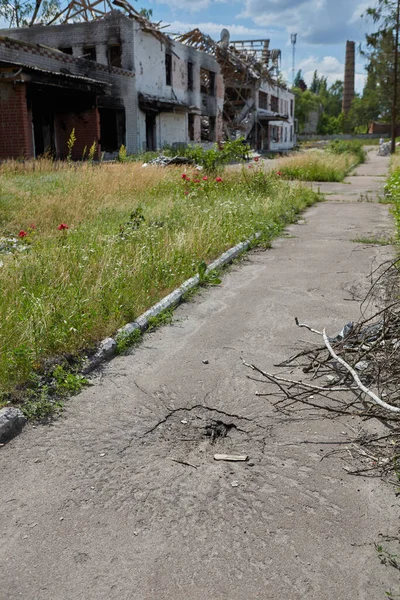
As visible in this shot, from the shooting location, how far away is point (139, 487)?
9.90 ft

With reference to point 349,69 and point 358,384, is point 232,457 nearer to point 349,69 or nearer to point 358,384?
point 358,384

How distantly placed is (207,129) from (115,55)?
11.8 meters

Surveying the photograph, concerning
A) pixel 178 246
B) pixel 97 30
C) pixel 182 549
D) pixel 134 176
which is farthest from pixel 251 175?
pixel 97 30

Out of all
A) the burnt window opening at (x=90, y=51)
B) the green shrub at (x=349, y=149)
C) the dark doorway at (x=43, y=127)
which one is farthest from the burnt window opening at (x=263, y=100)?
the dark doorway at (x=43, y=127)

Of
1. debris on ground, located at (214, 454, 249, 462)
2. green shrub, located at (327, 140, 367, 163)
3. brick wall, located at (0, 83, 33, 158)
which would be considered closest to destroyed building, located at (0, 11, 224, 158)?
brick wall, located at (0, 83, 33, 158)

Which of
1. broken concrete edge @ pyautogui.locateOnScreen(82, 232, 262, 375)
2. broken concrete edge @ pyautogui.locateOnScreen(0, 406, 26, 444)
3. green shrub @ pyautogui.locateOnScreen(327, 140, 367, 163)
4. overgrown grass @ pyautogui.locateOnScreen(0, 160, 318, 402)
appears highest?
green shrub @ pyautogui.locateOnScreen(327, 140, 367, 163)

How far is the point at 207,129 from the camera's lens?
4062cm

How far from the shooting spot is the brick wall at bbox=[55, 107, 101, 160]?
73.7 ft

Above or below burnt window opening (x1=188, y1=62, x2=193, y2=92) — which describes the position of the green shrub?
below

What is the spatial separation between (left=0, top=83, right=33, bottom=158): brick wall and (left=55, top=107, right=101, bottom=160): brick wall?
4.18 metres

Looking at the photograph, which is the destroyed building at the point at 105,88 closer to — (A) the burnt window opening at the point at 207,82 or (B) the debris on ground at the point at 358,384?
(A) the burnt window opening at the point at 207,82

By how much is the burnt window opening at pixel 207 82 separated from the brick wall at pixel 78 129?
18222 millimetres

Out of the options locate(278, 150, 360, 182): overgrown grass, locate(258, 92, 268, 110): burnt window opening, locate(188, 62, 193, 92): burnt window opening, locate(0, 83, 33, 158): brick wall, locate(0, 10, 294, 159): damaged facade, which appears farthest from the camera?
locate(258, 92, 268, 110): burnt window opening

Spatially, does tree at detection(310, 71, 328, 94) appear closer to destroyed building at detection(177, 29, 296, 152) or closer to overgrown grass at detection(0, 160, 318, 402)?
destroyed building at detection(177, 29, 296, 152)
